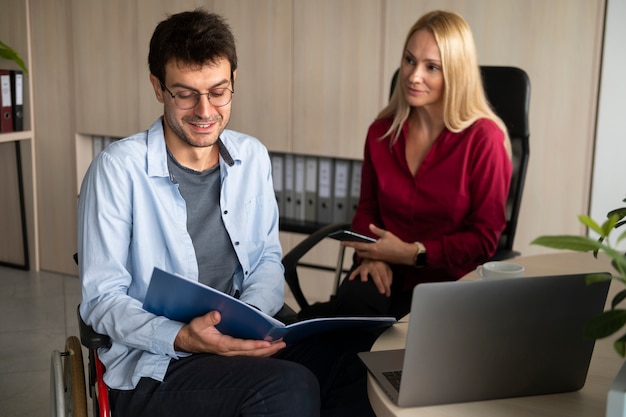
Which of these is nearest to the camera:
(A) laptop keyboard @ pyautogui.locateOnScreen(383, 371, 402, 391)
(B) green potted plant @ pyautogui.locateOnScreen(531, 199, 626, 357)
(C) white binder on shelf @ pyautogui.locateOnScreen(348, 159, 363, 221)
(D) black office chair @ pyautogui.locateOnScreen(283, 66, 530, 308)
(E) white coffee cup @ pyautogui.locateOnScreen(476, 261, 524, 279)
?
(B) green potted plant @ pyautogui.locateOnScreen(531, 199, 626, 357)

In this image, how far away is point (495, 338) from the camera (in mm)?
1122

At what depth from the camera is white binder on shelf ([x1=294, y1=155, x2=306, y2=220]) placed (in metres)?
3.65

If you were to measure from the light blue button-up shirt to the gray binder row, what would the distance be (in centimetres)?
159

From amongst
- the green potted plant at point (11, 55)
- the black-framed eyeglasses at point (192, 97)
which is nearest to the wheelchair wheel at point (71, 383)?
the black-framed eyeglasses at point (192, 97)

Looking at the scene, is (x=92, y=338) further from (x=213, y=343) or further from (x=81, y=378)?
(x=213, y=343)

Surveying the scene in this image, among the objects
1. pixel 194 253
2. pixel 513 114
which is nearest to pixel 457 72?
pixel 513 114

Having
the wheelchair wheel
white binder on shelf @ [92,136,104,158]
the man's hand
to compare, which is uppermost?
white binder on shelf @ [92,136,104,158]

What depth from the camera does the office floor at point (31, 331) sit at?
2846 millimetres

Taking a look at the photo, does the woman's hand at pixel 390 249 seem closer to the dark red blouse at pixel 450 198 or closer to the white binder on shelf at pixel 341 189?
the dark red blouse at pixel 450 198

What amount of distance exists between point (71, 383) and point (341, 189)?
80.5 inches

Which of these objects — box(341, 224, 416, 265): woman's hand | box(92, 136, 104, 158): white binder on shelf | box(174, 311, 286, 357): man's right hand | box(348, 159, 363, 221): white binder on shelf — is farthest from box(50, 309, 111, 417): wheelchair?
box(92, 136, 104, 158): white binder on shelf

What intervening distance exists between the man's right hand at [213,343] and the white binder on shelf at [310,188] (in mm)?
2070

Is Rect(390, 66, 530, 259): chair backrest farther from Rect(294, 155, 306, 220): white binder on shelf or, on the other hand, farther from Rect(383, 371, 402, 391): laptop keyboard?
Rect(294, 155, 306, 220): white binder on shelf

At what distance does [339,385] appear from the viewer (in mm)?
1740
